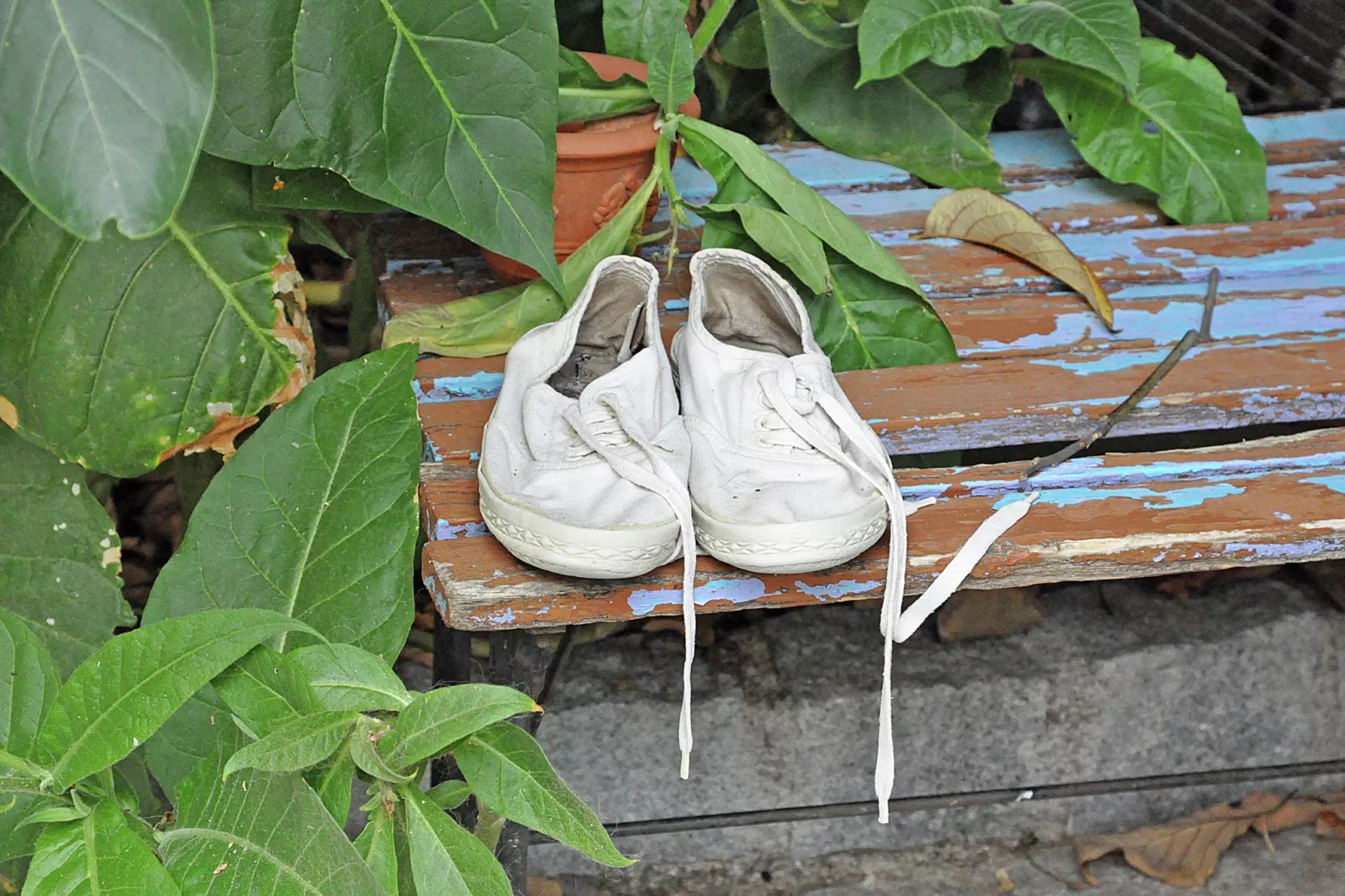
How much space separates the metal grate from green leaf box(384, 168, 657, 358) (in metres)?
1.02

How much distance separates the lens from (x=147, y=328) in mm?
1236

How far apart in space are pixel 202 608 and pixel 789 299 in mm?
595

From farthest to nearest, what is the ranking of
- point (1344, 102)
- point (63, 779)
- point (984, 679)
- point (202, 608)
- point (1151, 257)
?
point (1344, 102) < point (984, 679) < point (1151, 257) < point (202, 608) < point (63, 779)

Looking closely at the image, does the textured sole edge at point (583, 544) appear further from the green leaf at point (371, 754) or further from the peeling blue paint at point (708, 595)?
the green leaf at point (371, 754)

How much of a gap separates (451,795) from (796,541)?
330 mm

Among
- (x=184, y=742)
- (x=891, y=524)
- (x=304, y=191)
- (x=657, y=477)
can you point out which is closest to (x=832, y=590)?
(x=891, y=524)

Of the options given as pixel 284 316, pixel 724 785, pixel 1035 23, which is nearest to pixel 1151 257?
pixel 1035 23

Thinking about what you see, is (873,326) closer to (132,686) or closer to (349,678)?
(349,678)

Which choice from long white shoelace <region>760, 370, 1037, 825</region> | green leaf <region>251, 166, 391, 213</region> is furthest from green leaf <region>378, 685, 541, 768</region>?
green leaf <region>251, 166, 391, 213</region>

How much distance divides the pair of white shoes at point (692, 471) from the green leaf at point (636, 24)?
349 millimetres

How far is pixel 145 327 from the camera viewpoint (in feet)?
4.05

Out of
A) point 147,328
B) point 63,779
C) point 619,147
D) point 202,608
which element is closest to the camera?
point 63,779

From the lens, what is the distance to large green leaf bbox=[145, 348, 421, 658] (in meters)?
1.07

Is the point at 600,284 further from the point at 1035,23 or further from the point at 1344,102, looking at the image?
the point at 1344,102
